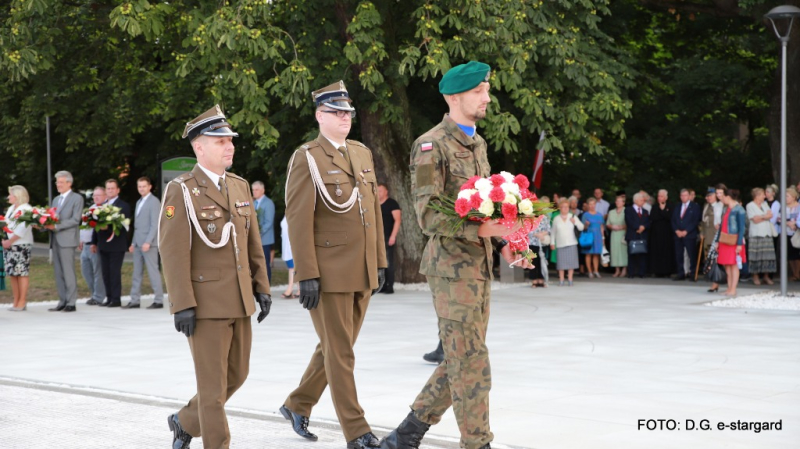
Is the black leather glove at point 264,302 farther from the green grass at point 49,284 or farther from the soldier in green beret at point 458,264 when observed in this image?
the green grass at point 49,284

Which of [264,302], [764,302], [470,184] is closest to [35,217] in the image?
[264,302]

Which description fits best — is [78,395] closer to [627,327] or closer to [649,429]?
[649,429]

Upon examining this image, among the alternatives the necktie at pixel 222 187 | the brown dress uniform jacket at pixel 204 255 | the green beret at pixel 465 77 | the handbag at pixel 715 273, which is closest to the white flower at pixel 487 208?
the green beret at pixel 465 77

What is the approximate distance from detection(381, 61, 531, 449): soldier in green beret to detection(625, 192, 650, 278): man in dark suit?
16.2 metres

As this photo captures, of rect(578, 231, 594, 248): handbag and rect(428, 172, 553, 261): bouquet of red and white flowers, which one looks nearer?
rect(428, 172, 553, 261): bouquet of red and white flowers

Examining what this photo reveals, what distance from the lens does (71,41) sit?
72.2 ft

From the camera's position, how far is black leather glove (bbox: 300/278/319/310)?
6352 mm

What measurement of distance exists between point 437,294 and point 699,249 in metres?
16.1

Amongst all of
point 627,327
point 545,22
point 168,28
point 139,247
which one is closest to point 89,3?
point 168,28

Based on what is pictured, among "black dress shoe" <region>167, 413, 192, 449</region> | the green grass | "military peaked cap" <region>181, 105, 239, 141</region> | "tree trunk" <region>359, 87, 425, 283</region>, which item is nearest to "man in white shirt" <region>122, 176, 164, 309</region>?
the green grass

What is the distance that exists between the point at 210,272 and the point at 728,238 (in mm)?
12491

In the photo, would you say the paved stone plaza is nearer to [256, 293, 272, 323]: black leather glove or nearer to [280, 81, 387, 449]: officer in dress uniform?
[280, 81, 387, 449]: officer in dress uniform

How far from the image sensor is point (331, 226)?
6621 millimetres

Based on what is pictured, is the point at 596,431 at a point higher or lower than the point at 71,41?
lower
